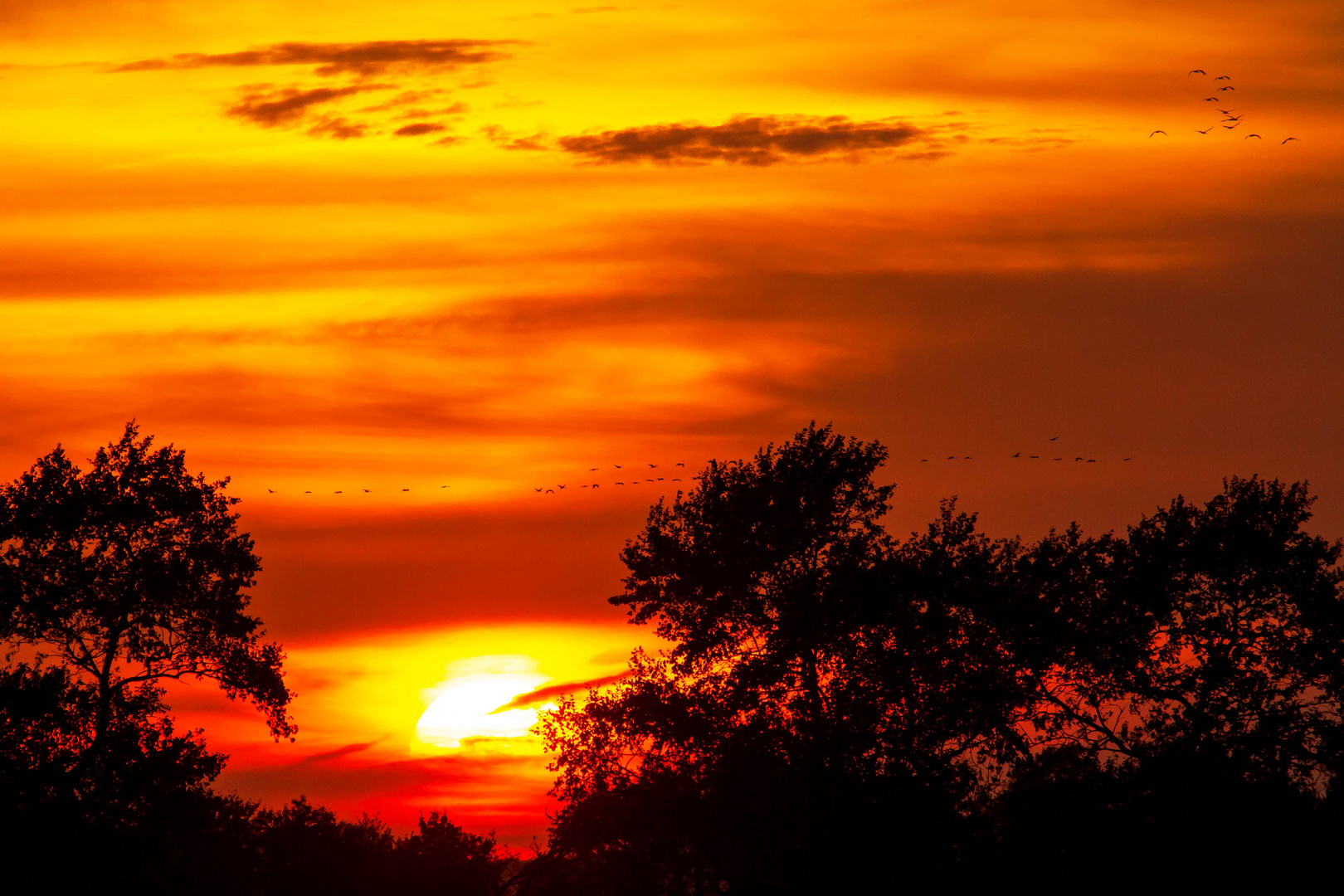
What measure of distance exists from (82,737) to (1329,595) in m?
41.8

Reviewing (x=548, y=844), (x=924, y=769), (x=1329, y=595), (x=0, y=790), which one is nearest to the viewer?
(x=0, y=790)

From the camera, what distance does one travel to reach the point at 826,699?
171ft

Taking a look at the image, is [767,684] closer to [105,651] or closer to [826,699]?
[826,699]

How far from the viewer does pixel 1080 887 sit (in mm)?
41438

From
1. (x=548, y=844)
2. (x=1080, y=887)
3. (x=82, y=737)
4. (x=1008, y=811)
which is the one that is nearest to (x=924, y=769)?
(x=1008, y=811)

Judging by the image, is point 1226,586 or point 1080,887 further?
point 1226,586

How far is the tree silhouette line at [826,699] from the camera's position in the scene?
43.3m

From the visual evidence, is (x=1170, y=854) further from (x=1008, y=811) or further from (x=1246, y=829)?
(x=1008, y=811)

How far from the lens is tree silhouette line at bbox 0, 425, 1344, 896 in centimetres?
4328

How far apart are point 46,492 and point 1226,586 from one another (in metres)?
40.0

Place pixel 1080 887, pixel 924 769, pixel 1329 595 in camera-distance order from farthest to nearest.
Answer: pixel 1329 595
pixel 924 769
pixel 1080 887

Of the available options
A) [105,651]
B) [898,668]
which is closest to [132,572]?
[105,651]

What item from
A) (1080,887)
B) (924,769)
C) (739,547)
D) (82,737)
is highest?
(739,547)

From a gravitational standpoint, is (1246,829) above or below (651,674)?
below
